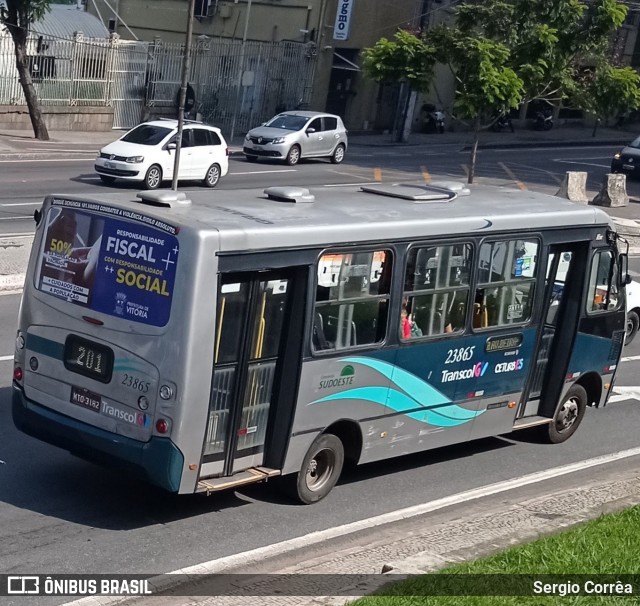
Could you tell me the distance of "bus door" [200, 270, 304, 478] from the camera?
8.84 meters

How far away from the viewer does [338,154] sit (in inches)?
1544

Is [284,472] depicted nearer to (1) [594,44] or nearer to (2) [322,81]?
(1) [594,44]

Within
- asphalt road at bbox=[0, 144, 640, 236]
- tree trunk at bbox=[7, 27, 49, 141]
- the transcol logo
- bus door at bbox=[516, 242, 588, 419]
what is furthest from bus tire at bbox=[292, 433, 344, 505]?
tree trunk at bbox=[7, 27, 49, 141]

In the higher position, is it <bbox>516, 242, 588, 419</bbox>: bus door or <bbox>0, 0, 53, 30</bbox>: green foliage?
<bbox>0, 0, 53, 30</bbox>: green foliage

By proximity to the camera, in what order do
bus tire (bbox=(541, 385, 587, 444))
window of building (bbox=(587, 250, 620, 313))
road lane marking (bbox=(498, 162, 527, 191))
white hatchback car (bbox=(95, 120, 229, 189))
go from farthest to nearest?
road lane marking (bbox=(498, 162, 527, 191)) < white hatchback car (bbox=(95, 120, 229, 189)) < bus tire (bbox=(541, 385, 587, 444)) < window of building (bbox=(587, 250, 620, 313))

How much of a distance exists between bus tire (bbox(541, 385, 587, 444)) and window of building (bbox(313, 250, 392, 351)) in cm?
330

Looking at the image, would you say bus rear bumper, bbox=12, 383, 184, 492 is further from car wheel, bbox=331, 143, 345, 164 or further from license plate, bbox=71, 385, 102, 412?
car wheel, bbox=331, 143, 345, 164

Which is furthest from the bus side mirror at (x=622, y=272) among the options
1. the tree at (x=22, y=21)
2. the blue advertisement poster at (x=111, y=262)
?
the tree at (x=22, y=21)

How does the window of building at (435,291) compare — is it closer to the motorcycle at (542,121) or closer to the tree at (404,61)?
the tree at (404,61)

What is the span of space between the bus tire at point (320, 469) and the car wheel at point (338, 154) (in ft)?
97.4

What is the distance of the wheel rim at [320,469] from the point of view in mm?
9899

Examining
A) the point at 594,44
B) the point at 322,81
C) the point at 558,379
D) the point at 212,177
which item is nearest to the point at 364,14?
the point at 322,81

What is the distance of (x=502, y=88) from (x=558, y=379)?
11.4 meters

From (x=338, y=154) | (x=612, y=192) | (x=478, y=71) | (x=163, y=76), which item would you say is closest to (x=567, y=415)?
(x=478, y=71)
